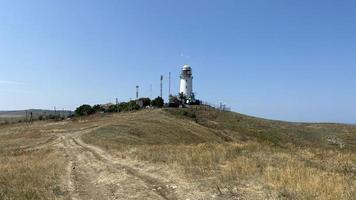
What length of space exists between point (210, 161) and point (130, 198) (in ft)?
27.1

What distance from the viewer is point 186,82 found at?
5379 inches

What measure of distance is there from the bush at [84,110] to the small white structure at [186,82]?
94.9 ft

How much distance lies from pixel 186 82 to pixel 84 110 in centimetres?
3226

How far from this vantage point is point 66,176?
21812 millimetres

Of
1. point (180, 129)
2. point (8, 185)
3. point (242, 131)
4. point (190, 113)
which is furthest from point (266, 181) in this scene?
point (190, 113)

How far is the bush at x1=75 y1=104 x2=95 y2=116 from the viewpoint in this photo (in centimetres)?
11788

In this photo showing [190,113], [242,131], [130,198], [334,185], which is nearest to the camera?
[334,185]

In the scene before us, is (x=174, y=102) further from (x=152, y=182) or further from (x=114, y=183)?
(x=152, y=182)

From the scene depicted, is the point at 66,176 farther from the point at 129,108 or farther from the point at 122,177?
the point at 129,108

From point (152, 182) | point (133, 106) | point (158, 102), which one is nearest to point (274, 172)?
point (152, 182)

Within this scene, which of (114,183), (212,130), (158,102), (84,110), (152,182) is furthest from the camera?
(84,110)

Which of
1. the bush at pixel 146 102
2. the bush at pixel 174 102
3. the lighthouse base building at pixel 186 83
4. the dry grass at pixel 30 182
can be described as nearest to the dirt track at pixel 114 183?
the dry grass at pixel 30 182

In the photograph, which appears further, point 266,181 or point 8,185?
point 8,185

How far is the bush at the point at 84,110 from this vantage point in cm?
11788
